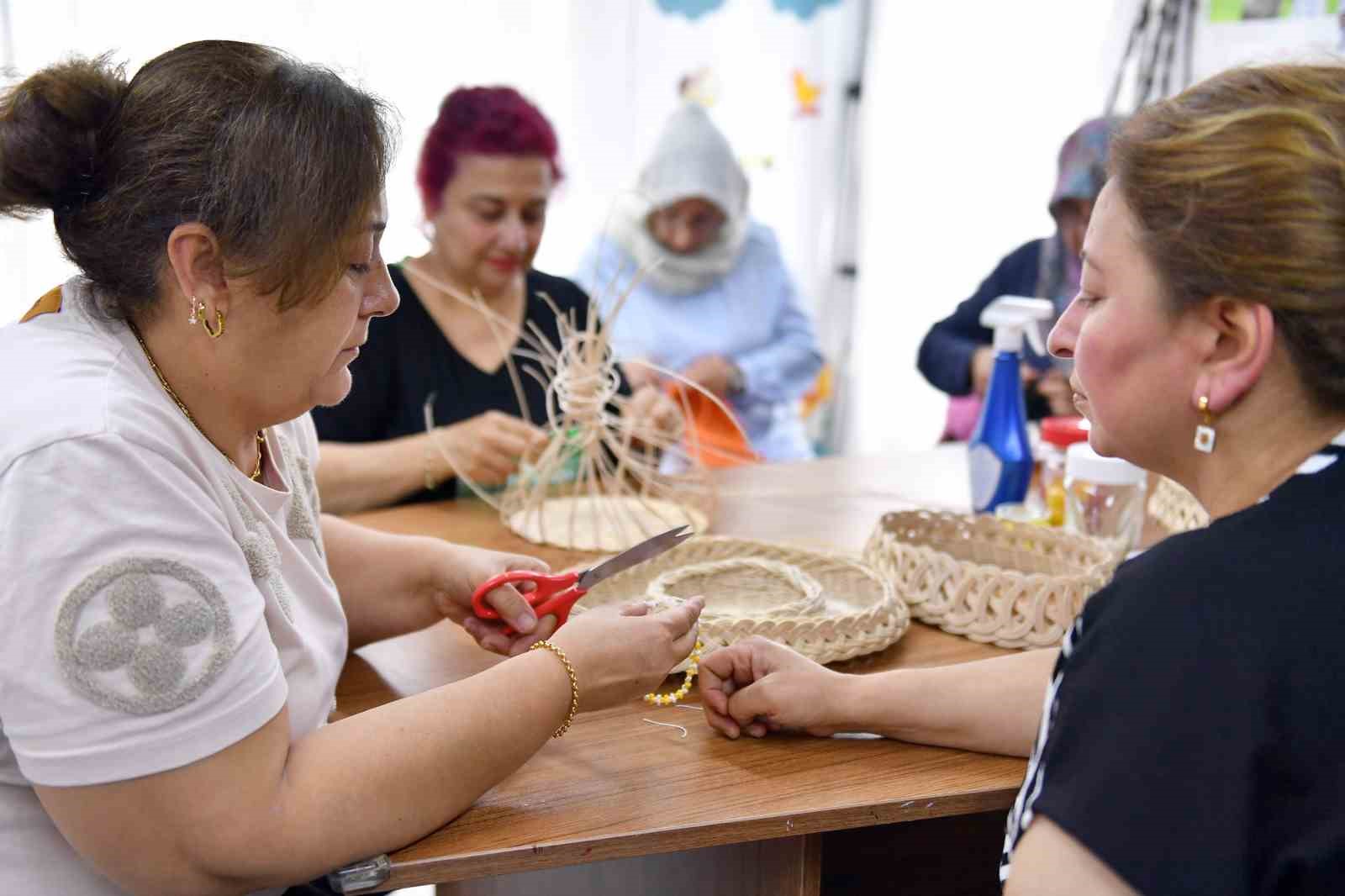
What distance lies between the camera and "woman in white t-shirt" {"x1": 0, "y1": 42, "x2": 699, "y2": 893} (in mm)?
768

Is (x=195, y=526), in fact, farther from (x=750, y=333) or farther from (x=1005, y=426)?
(x=750, y=333)

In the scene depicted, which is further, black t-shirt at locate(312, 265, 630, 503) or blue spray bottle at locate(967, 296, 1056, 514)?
black t-shirt at locate(312, 265, 630, 503)

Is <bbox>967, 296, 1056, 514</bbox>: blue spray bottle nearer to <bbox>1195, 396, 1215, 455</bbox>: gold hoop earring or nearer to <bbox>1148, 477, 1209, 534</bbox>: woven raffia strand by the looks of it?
<bbox>1148, 477, 1209, 534</bbox>: woven raffia strand

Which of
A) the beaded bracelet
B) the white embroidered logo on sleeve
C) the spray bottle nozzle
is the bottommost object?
the beaded bracelet

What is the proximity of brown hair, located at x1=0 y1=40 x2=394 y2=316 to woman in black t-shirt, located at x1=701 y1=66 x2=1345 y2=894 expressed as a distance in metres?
0.56

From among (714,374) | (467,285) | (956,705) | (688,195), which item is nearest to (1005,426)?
(956,705)

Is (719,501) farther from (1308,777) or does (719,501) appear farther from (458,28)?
(458,28)

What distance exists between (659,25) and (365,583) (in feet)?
8.76

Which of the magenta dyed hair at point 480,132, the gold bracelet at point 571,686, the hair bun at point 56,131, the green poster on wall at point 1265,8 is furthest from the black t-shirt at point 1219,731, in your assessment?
the green poster on wall at point 1265,8

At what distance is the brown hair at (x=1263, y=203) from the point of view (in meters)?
0.74

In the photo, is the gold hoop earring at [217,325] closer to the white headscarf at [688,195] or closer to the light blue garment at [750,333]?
the light blue garment at [750,333]

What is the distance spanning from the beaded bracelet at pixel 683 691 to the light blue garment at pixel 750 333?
2.24m

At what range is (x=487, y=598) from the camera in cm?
115

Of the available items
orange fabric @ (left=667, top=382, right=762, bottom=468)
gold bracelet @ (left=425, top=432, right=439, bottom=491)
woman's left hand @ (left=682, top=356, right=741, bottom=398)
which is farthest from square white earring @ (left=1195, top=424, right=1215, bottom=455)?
woman's left hand @ (left=682, top=356, right=741, bottom=398)
